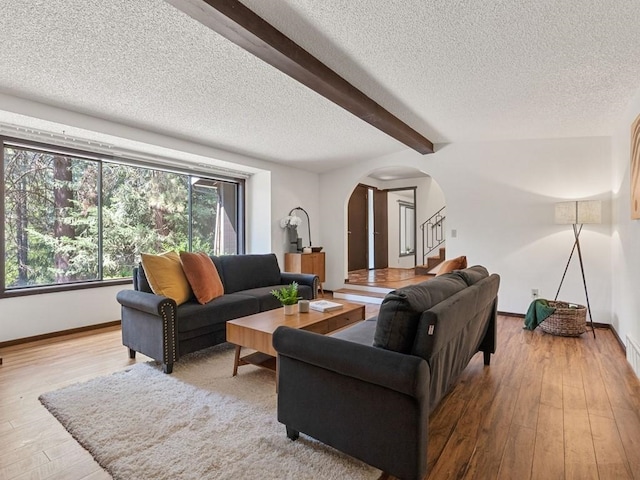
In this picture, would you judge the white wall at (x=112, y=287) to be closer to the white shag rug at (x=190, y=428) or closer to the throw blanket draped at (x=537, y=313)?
the white shag rug at (x=190, y=428)

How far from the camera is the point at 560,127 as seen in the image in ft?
→ 13.5

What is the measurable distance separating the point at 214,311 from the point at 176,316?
38 centimetres

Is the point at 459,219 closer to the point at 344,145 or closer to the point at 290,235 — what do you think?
the point at 344,145

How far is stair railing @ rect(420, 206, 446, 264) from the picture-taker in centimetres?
858

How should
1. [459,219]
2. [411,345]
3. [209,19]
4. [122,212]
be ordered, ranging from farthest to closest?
1. [459,219]
2. [122,212]
3. [209,19]
4. [411,345]

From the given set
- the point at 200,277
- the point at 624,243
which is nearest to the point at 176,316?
the point at 200,277

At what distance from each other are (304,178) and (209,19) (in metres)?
4.55

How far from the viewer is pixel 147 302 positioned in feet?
9.40

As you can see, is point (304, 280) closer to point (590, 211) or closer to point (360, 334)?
point (360, 334)

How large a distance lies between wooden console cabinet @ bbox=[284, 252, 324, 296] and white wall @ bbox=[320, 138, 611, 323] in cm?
225

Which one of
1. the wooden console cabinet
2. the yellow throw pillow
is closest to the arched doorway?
the wooden console cabinet

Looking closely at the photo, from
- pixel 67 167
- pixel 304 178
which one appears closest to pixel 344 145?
pixel 304 178

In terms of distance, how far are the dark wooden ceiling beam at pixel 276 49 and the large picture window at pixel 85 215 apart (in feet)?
9.57

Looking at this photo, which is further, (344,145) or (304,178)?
(304,178)
